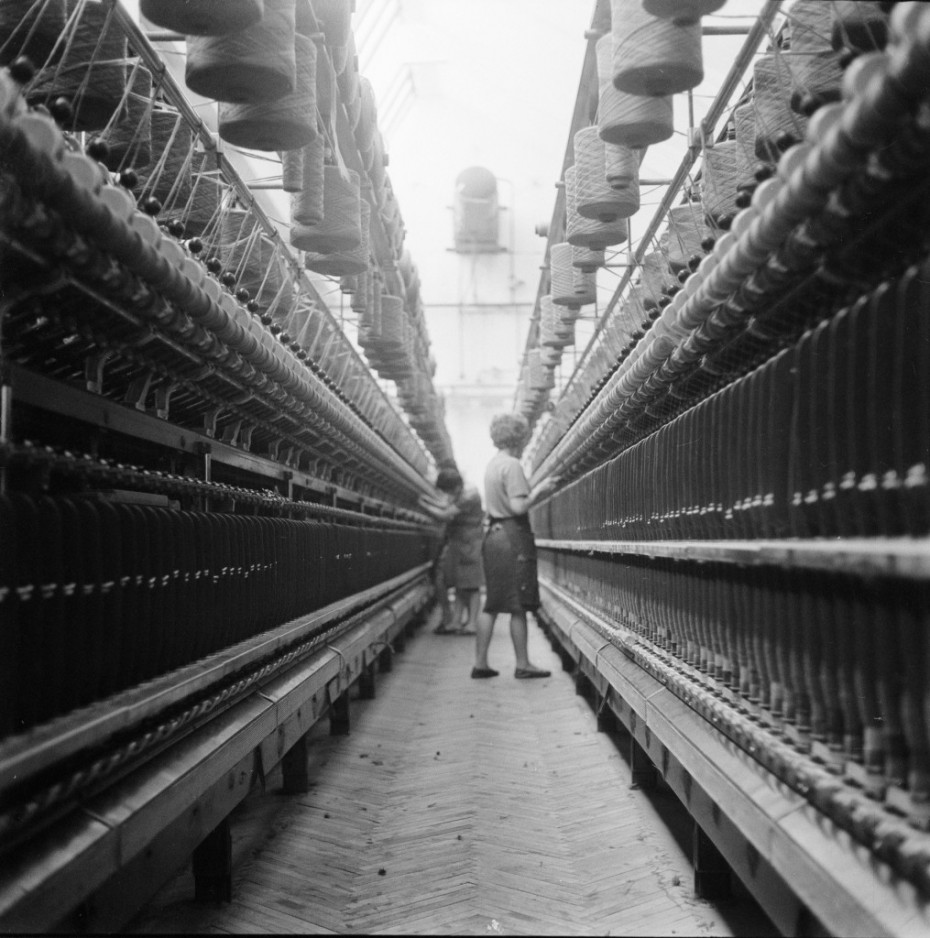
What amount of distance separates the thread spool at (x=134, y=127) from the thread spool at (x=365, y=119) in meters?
2.32

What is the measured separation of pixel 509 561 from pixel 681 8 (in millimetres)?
5085

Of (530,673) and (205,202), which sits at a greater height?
(205,202)

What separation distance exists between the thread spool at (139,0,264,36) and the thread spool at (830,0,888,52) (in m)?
1.38

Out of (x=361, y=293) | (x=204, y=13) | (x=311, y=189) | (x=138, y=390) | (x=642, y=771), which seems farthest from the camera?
(x=361, y=293)

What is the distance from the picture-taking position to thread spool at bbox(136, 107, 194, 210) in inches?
157

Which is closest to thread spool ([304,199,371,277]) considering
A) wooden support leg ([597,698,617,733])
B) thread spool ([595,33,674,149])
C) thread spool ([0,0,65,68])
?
thread spool ([595,33,674,149])

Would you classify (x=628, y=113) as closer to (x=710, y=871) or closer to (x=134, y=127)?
(x=134, y=127)

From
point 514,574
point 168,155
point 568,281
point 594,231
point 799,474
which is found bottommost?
point 514,574

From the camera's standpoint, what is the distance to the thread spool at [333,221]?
4918 millimetres

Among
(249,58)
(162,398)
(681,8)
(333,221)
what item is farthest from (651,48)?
(162,398)

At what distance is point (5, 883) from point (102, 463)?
105 cm

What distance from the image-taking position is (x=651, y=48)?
141 inches

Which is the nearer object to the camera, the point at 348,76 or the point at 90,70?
the point at 90,70

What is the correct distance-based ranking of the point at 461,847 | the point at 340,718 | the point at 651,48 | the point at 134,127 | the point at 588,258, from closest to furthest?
the point at 651,48 → the point at 134,127 → the point at 461,847 → the point at 340,718 → the point at 588,258
